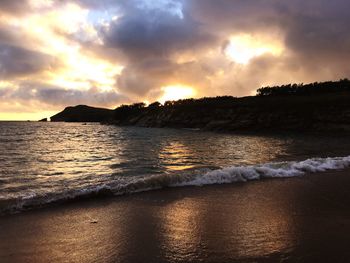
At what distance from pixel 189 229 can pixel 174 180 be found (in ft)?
18.3

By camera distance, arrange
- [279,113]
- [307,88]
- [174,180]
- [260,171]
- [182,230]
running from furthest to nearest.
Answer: [307,88], [279,113], [260,171], [174,180], [182,230]

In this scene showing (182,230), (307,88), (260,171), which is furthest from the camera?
(307,88)

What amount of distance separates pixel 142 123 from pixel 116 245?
123755 millimetres

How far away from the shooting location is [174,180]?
1305cm

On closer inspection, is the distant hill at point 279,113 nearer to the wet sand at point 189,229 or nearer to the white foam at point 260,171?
the white foam at point 260,171

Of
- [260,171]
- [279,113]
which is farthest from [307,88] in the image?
[260,171]

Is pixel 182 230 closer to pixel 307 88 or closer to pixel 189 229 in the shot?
pixel 189 229

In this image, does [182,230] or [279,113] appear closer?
[182,230]

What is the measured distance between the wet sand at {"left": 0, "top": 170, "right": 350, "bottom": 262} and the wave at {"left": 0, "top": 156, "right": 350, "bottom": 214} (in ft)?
1.82

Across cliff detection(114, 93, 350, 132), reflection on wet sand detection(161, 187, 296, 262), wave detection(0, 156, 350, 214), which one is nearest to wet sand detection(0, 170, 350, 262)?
reflection on wet sand detection(161, 187, 296, 262)

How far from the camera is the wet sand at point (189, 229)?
6.13m

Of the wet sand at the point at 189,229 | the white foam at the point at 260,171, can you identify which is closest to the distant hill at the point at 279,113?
the white foam at the point at 260,171

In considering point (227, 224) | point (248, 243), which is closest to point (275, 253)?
point (248, 243)

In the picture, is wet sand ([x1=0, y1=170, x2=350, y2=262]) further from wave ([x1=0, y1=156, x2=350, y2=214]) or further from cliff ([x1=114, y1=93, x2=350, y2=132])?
cliff ([x1=114, y1=93, x2=350, y2=132])
